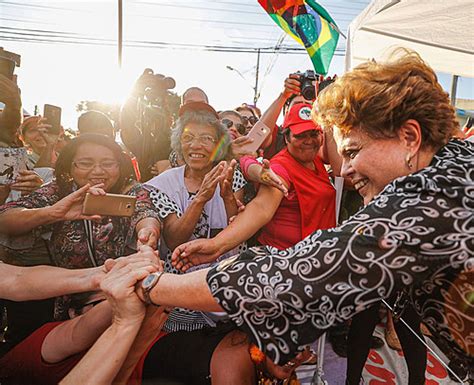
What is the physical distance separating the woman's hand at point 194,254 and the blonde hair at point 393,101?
0.86m

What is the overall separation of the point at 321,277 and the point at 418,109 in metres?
0.61

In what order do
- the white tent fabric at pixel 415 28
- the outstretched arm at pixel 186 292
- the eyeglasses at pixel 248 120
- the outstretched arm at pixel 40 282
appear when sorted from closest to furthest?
the outstretched arm at pixel 186 292
the outstretched arm at pixel 40 282
the white tent fabric at pixel 415 28
the eyeglasses at pixel 248 120

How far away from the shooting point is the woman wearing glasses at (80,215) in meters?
1.49

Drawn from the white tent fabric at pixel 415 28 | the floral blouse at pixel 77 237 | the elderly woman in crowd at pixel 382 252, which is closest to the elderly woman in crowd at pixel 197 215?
the floral blouse at pixel 77 237

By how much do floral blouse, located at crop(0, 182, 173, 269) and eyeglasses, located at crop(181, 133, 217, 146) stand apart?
0.53m

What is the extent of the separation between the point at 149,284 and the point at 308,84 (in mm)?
1566

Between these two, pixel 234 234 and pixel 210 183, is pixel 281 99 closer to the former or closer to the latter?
pixel 210 183

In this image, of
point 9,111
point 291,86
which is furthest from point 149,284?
point 291,86

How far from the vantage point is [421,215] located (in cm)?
86

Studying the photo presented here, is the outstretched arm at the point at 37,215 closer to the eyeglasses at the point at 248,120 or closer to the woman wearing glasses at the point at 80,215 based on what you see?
the woman wearing glasses at the point at 80,215

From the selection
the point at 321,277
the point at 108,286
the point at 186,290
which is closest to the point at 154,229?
the point at 108,286

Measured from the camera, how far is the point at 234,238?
1818 millimetres

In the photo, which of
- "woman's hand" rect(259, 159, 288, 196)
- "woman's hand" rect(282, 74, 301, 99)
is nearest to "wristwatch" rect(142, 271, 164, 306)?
"woman's hand" rect(259, 159, 288, 196)

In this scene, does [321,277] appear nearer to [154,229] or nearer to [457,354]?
[457,354]
